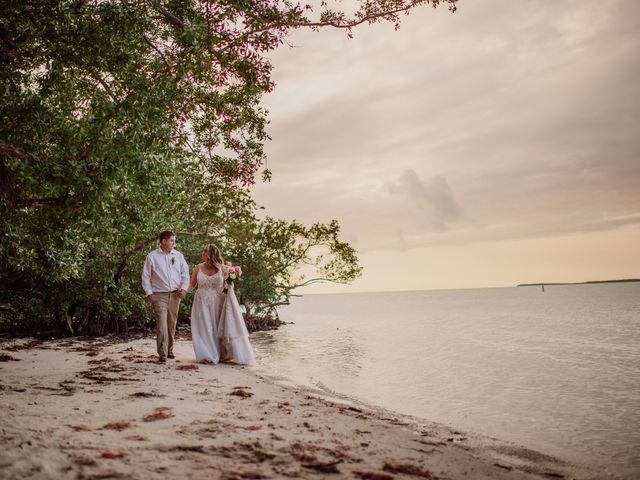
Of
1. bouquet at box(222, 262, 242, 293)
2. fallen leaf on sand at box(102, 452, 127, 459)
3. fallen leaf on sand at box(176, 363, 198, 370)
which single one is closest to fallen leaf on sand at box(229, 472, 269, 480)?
fallen leaf on sand at box(102, 452, 127, 459)

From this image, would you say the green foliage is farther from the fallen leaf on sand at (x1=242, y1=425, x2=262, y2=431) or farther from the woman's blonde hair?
the fallen leaf on sand at (x1=242, y1=425, x2=262, y2=431)

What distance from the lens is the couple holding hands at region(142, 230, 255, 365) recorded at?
10.3 meters

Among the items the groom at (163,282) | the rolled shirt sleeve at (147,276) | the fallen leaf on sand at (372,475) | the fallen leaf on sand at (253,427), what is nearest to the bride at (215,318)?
the groom at (163,282)

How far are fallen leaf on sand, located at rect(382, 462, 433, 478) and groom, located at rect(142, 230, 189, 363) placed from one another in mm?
7310

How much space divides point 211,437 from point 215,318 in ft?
22.1

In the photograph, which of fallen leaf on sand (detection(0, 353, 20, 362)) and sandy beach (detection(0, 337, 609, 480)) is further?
fallen leaf on sand (detection(0, 353, 20, 362))

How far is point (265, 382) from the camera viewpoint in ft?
29.2

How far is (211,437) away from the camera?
14.6 ft

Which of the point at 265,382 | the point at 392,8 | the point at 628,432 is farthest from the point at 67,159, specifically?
the point at 628,432

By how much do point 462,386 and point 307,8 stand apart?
34.2 ft

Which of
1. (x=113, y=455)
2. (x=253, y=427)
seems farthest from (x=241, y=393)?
(x=113, y=455)

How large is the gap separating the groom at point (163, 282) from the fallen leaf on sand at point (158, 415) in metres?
4.89

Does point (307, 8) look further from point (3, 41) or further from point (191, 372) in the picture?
point (191, 372)

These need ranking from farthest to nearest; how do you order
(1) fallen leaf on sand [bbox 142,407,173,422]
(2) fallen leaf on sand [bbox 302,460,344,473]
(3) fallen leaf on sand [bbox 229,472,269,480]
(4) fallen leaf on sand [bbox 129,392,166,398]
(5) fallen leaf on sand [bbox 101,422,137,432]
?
(4) fallen leaf on sand [bbox 129,392,166,398] → (1) fallen leaf on sand [bbox 142,407,173,422] → (5) fallen leaf on sand [bbox 101,422,137,432] → (2) fallen leaf on sand [bbox 302,460,344,473] → (3) fallen leaf on sand [bbox 229,472,269,480]
